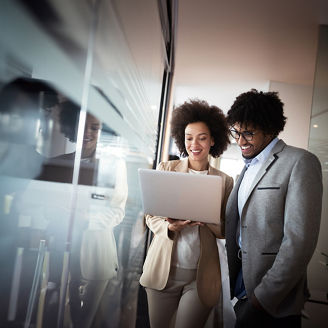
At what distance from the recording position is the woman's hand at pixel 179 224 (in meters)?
1.68

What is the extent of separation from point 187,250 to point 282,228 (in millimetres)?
578

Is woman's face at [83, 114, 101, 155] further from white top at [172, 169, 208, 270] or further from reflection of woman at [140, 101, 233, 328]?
white top at [172, 169, 208, 270]

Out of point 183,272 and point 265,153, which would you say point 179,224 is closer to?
point 183,272

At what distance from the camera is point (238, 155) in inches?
521

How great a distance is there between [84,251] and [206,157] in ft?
3.86

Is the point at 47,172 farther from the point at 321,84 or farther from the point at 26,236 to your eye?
the point at 321,84

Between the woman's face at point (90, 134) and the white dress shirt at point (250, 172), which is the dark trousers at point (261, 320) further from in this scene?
the woman's face at point (90, 134)

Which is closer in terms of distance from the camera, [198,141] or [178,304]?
[178,304]

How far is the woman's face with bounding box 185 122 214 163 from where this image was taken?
1.98 m

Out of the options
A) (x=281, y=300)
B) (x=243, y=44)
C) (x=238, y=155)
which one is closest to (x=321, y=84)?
(x=243, y=44)

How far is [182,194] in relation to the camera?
5.19ft

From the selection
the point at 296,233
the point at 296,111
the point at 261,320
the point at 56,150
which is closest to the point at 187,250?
the point at 261,320

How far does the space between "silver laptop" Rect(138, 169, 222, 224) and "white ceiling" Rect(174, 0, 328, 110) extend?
2.22m

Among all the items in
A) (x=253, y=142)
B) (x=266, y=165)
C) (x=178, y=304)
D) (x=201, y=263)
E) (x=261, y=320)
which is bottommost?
(x=178, y=304)
